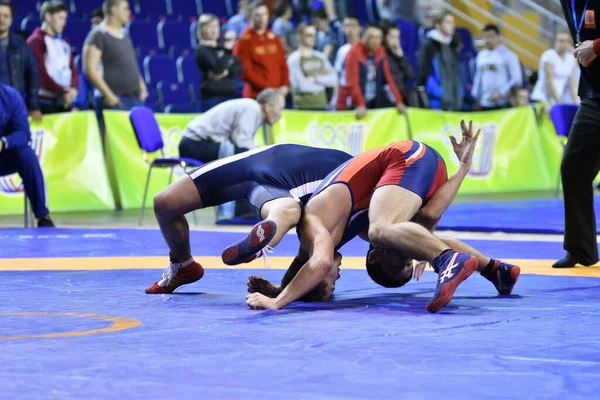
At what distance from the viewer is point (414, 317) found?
4305 mm

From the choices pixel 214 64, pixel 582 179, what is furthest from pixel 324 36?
pixel 582 179

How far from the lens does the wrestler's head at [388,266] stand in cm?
484

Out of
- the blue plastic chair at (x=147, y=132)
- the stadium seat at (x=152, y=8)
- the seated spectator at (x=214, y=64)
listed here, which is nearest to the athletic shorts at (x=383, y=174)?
the blue plastic chair at (x=147, y=132)

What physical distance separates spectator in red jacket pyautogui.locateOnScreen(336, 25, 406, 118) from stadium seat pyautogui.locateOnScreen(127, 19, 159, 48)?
277 cm

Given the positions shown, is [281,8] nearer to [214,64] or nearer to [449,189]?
[214,64]

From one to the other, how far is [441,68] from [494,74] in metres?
0.87

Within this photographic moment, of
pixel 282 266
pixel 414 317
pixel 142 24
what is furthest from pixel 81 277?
pixel 142 24

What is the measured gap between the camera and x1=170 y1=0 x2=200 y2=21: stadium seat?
599 inches

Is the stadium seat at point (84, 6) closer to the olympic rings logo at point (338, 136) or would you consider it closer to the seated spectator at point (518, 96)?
the olympic rings logo at point (338, 136)

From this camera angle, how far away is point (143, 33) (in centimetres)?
1402

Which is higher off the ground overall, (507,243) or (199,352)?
(199,352)

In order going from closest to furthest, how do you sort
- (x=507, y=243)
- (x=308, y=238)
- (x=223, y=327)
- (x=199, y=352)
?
(x=199, y=352), (x=223, y=327), (x=308, y=238), (x=507, y=243)

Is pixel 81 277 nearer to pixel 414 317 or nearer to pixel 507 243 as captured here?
pixel 414 317

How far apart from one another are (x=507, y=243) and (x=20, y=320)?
4.13 meters
